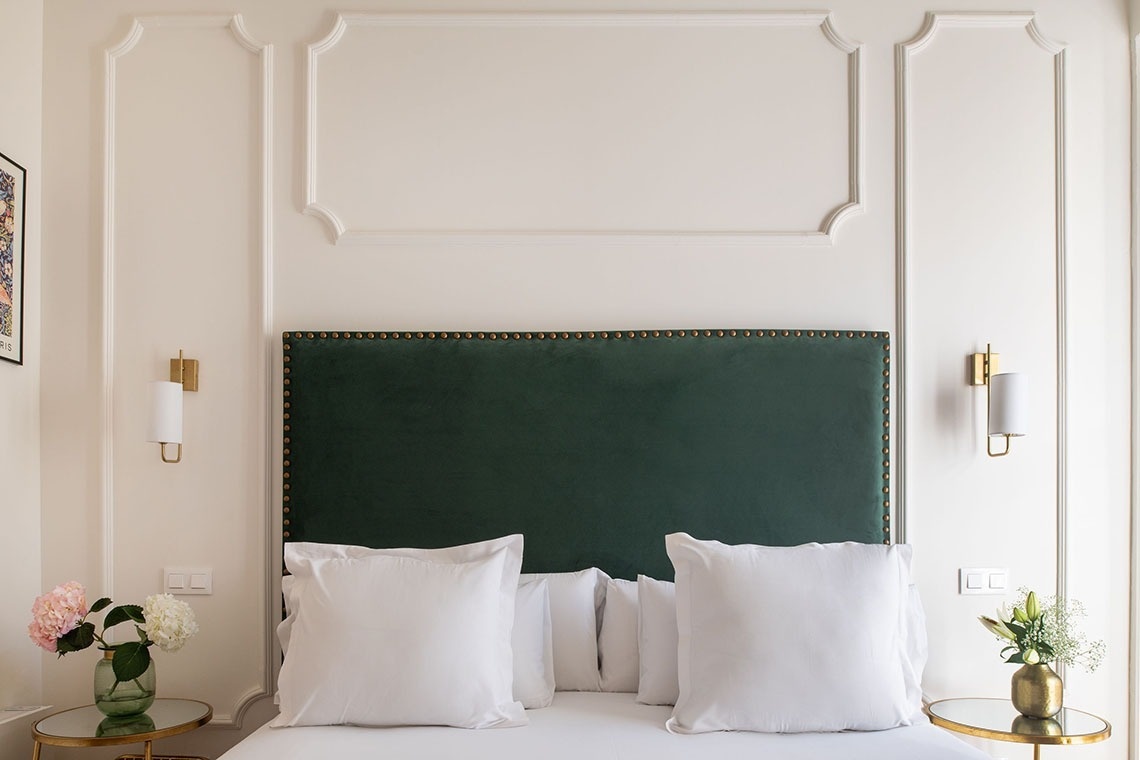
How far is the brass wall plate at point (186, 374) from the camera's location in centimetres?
318

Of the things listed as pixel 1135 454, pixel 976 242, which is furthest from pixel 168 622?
pixel 1135 454

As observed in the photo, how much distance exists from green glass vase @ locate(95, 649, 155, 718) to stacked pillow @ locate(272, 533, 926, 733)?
43cm

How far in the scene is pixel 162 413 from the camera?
3059 mm

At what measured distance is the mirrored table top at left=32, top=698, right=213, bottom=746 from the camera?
2.73 meters

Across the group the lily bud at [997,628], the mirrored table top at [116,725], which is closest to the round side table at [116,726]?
the mirrored table top at [116,725]

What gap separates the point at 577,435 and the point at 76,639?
4.85 ft

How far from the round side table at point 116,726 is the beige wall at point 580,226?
0.20 metres

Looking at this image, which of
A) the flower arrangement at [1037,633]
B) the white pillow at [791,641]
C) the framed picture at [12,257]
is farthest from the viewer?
the framed picture at [12,257]

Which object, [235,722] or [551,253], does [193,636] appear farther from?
[551,253]

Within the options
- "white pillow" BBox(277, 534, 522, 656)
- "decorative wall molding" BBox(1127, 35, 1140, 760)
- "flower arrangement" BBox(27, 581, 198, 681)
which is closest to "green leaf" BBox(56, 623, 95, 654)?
"flower arrangement" BBox(27, 581, 198, 681)

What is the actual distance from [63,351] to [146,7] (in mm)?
1080

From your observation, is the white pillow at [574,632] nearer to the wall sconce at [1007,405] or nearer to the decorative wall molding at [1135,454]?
the wall sconce at [1007,405]

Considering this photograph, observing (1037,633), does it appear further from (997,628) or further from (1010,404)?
(1010,404)

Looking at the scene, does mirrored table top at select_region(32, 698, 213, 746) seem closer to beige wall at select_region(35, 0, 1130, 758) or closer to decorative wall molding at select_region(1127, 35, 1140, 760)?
beige wall at select_region(35, 0, 1130, 758)
